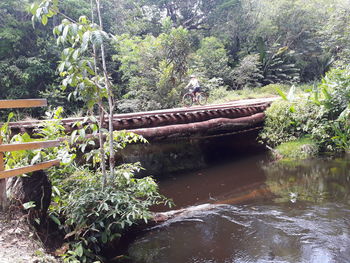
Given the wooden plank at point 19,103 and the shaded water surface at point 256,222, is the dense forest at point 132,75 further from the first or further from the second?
the shaded water surface at point 256,222

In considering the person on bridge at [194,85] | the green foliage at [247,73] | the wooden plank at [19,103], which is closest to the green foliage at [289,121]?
the person on bridge at [194,85]

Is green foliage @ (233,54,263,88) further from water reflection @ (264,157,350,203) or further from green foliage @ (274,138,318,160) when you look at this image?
water reflection @ (264,157,350,203)

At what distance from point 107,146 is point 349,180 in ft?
16.7

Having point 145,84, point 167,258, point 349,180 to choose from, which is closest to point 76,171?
point 167,258

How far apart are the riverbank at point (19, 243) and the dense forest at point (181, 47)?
5.79 meters

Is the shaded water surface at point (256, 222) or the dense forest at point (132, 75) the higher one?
the dense forest at point (132, 75)

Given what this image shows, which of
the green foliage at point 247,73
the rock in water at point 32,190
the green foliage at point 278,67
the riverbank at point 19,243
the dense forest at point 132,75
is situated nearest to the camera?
the riverbank at point 19,243

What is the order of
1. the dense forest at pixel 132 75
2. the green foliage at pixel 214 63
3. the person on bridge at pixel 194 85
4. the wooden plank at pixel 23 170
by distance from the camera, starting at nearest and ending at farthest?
the wooden plank at pixel 23 170 → the dense forest at pixel 132 75 → the person on bridge at pixel 194 85 → the green foliage at pixel 214 63

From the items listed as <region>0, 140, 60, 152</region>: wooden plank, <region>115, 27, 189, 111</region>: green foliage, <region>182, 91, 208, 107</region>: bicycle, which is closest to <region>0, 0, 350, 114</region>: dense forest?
<region>115, 27, 189, 111</region>: green foliage

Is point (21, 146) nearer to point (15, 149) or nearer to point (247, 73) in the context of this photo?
point (15, 149)

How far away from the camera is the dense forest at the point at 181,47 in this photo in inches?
545

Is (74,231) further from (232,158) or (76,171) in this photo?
(232,158)

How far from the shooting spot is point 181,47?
1441 cm

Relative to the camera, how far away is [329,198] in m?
4.86
